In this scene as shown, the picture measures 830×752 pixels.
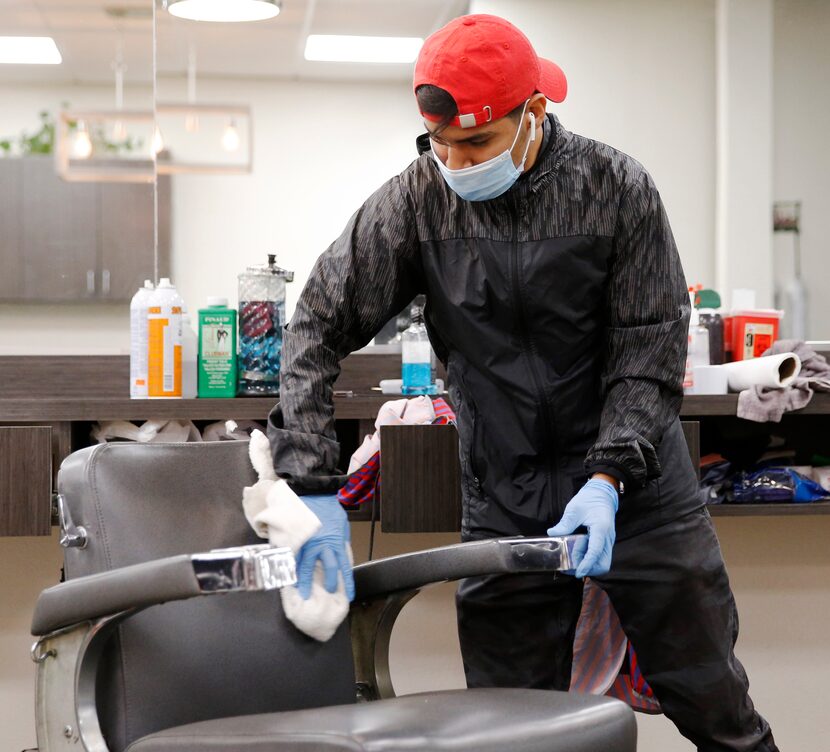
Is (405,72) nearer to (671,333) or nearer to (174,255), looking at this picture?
(174,255)

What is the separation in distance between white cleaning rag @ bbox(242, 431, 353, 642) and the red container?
1494 mm

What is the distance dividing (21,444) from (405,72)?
1.42 meters

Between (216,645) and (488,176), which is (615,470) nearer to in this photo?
(488,176)

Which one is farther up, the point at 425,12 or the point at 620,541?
the point at 425,12

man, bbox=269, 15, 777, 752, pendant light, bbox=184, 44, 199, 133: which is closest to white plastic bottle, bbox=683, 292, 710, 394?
man, bbox=269, 15, 777, 752

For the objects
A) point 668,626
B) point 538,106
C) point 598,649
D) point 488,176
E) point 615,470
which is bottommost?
point 598,649

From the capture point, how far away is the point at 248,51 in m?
2.63

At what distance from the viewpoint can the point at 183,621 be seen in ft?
4.51

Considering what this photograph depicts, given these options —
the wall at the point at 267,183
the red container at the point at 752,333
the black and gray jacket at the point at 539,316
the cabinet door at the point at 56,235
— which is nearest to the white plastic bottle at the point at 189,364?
the wall at the point at 267,183

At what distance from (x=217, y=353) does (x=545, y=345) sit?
0.90m

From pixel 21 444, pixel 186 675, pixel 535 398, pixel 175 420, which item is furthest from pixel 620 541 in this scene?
pixel 21 444

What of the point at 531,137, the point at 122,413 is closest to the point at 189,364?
the point at 122,413

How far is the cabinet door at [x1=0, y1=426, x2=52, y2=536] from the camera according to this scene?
2000mm

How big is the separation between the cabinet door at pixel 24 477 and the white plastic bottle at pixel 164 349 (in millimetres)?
281
